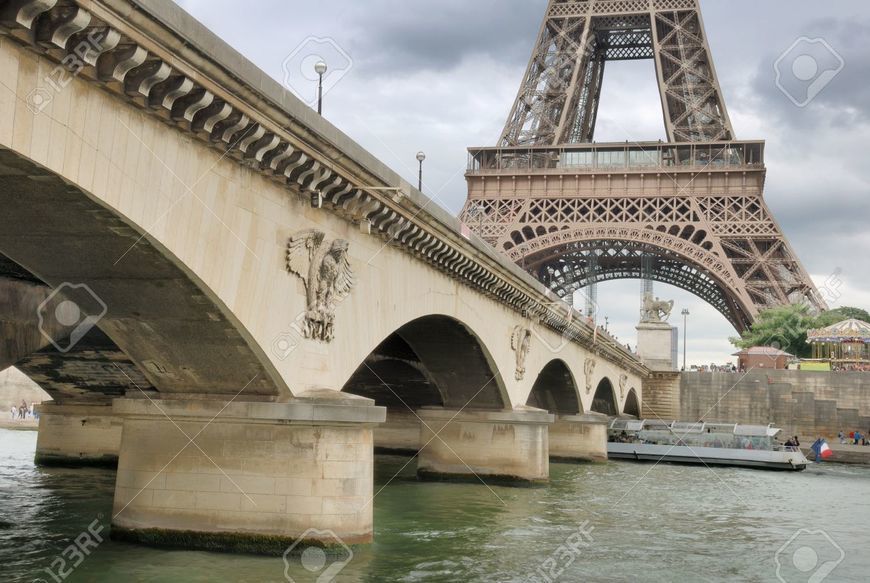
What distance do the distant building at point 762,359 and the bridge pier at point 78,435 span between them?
161 ft

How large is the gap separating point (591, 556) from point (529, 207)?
58.3 meters

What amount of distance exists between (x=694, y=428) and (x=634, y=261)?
111 feet

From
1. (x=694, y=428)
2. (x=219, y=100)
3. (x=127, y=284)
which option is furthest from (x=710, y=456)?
(x=219, y=100)

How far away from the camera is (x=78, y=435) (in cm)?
3428

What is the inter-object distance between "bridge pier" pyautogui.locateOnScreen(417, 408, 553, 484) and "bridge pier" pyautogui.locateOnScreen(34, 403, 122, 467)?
11005 mm

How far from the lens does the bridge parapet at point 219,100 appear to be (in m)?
9.43

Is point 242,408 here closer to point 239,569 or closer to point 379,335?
point 239,569

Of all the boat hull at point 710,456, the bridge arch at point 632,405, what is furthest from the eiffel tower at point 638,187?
the boat hull at point 710,456

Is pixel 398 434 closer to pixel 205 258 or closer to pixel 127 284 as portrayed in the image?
pixel 127 284

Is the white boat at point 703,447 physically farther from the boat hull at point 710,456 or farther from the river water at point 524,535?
the river water at point 524,535

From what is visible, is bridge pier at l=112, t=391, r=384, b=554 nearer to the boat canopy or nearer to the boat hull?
the boat hull

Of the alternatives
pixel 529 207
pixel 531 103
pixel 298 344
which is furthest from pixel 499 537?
pixel 531 103

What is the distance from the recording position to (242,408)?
15.2 m

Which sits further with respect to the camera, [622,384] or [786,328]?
[786,328]
